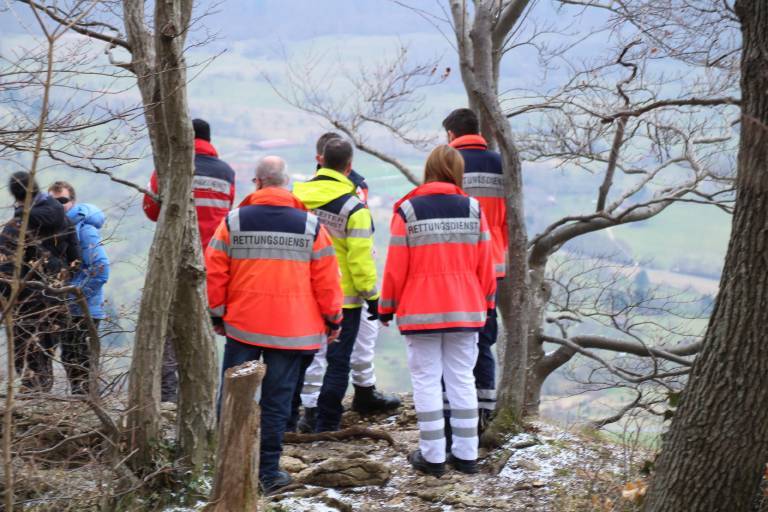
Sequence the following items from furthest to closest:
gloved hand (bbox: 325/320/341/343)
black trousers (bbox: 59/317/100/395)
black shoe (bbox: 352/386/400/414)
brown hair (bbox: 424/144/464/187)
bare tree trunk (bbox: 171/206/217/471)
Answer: black shoe (bbox: 352/386/400/414)
brown hair (bbox: 424/144/464/187)
gloved hand (bbox: 325/320/341/343)
bare tree trunk (bbox: 171/206/217/471)
black trousers (bbox: 59/317/100/395)

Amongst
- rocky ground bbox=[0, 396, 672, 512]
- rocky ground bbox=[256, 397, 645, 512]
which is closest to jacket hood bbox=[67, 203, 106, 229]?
rocky ground bbox=[0, 396, 672, 512]

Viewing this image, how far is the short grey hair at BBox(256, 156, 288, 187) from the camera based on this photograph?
5504mm

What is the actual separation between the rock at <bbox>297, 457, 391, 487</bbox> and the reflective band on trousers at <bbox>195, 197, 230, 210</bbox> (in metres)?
2.30

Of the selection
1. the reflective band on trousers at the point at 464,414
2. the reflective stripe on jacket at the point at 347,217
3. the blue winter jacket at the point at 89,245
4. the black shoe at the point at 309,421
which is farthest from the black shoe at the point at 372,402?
the blue winter jacket at the point at 89,245

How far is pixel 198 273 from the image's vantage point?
534 centimetres

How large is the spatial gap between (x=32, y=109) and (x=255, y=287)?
161 centimetres

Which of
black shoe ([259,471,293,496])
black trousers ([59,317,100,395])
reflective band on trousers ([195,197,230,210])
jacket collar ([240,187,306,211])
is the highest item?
reflective band on trousers ([195,197,230,210])

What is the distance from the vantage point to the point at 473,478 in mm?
6105

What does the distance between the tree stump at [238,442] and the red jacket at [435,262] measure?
1657mm

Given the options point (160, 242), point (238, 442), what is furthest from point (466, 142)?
point (238, 442)

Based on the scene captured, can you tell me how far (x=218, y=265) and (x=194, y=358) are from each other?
1.89ft

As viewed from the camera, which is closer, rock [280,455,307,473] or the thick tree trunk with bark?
the thick tree trunk with bark

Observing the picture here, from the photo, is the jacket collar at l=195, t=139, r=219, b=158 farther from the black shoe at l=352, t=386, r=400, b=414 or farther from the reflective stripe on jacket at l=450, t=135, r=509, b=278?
the black shoe at l=352, t=386, r=400, b=414

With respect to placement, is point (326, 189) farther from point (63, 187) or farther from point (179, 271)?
point (63, 187)
